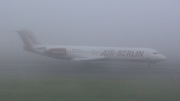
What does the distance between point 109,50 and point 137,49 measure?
3.62 meters

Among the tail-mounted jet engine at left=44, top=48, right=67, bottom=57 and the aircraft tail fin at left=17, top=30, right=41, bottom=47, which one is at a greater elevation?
the aircraft tail fin at left=17, top=30, right=41, bottom=47

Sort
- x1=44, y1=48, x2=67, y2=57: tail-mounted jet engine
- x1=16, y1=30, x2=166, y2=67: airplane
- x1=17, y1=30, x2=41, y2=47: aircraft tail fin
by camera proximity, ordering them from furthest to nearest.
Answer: x1=17, y1=30, x2=41, y2=47: aircraft tail fin, x1=44, y1=48, x2=67, y2=57: tail-mounted jet engine, x1=16, y1=30, x2=166, y2=67: airplane

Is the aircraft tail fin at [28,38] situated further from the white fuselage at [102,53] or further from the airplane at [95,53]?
the white fuselage at [102,53]

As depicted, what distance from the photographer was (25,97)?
38.1 ft

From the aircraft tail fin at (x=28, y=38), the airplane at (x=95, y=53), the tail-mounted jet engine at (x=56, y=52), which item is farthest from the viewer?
the aircraft tail fin at (x=28, y=38)

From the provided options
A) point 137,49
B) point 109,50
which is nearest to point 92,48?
point 109,50

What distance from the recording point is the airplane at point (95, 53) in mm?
38719

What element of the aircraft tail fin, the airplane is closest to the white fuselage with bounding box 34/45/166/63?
the airplane

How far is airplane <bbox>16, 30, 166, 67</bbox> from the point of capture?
1524 inches

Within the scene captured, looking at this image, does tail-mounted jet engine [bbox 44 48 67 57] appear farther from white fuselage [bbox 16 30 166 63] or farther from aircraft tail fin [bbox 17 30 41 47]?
aircraft tail fin [bbox 17 30 41 47]

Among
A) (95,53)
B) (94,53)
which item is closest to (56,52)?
(94,53)

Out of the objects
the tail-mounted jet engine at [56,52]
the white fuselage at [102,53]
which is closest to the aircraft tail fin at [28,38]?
the white fuselage at [102,53]

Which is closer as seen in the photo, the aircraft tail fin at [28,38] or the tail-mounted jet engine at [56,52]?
the tail-mounted jet engine at [56,52]

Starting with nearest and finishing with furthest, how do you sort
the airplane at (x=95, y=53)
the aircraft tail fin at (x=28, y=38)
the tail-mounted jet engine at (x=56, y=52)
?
the airplane at (x=95, y=53) < the tail-mounted jet engine at (x=56, y=52) < the aircraft tail fin at (x=28, y=38)
